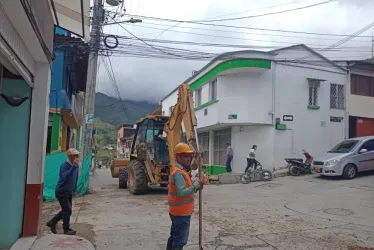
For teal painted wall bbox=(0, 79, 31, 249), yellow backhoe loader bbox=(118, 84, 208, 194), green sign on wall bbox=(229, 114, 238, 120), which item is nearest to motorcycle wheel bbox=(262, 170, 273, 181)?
green sign on wall bbox=(229, 114, 238, 120)

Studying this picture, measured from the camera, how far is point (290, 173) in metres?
18.0

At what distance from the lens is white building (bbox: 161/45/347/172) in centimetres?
1922

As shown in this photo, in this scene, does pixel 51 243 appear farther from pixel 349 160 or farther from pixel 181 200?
→ pixel 349 160

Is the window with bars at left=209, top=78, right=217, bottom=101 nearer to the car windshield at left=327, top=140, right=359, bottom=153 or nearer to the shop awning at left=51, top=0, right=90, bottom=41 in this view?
the car windshield at left=327, top=140, right=359, bottom=153

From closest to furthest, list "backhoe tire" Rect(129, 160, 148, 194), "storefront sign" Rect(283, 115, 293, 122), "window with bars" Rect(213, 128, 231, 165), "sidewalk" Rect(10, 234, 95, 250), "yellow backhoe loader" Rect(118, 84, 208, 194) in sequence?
1. "sidewalk" Rect(10, 234, 95, 250)
2. "yellow backhoe loader" Rect(118, 84, 208, 194)
3. "backhoe tire" Rect(129, 160, 148, 194)
4. "storefront sign" Rect(283, 115, 293, 122)
5. "window with bars" Rect(213, 128, 231, 165)

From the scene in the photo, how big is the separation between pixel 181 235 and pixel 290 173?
46.3 feet

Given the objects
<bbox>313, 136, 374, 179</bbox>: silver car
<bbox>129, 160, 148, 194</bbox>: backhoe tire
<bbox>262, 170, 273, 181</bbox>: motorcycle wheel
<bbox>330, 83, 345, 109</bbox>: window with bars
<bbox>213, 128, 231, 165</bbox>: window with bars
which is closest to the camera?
<bbox>129, 160, 148, 194</bbox>: backhoe tire

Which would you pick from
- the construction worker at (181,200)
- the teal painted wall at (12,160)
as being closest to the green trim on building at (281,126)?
the construction worker at (181,200)

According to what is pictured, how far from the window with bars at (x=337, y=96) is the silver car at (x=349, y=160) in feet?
15.0

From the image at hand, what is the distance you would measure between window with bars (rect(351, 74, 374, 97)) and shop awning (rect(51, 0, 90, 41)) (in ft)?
60.6

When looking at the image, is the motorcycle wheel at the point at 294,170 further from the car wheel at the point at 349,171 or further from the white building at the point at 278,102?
the car wheel at the point at 349,171

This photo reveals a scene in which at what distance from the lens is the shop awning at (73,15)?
594 cm

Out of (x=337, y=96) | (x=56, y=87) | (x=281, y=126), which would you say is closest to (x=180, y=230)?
(x=56, y=87)

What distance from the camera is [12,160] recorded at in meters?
5.75
